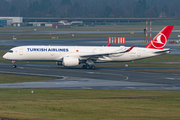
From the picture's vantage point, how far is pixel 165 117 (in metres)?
23.2

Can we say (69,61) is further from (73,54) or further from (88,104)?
(88,104)

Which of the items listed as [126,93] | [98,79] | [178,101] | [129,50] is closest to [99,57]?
[129,50]

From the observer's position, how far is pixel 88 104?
28328 mm

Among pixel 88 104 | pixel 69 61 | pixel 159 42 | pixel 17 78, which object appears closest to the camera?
pixel 88 104

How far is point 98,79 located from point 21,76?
1193 centimetres

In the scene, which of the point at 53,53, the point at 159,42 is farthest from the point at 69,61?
the point at 159,42

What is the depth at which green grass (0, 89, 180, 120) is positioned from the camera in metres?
23.4

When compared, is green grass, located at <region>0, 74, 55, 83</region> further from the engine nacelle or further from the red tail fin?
the red tail fin

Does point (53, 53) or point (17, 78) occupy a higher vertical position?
point (53, 53)

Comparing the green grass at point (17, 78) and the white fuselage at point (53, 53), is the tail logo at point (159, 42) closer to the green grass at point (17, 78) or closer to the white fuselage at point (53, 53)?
the white fuselage at point (53, 53)

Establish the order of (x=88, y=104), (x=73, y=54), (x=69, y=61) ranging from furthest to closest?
1. (x=73, y=54)
2. (x=69, y=61)
3. (x=88, y=104)

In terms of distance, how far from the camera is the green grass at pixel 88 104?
23.4 m

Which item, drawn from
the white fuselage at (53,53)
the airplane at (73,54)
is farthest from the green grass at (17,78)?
the airplane at (73,54)

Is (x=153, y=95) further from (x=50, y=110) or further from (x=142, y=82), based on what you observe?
(x=50, y=110)
